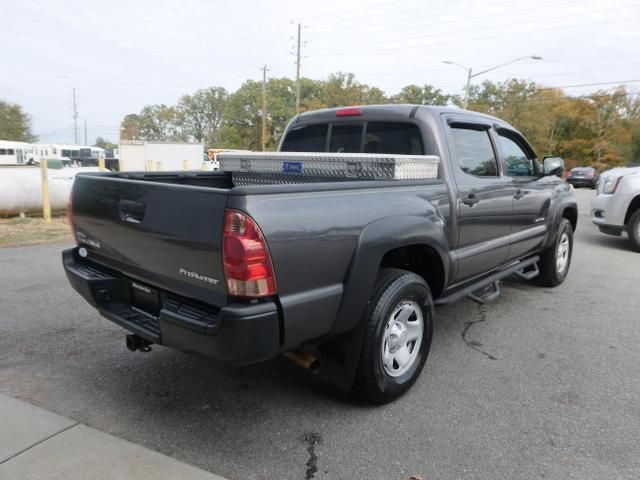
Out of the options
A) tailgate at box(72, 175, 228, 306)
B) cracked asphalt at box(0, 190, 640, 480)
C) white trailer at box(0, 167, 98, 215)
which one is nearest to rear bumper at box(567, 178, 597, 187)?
cracked asphalt at box(0, 190, 640, 480)

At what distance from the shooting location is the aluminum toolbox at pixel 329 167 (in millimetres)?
2916

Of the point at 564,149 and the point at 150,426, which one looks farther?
the point at 564,149

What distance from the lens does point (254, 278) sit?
201cm

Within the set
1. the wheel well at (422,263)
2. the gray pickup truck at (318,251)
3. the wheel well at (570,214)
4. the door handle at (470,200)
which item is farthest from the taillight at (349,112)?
the wheel well at (570,214)

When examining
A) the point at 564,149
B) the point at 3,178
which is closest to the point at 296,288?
the point at 3,178

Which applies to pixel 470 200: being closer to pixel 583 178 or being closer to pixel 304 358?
pixel 304 358

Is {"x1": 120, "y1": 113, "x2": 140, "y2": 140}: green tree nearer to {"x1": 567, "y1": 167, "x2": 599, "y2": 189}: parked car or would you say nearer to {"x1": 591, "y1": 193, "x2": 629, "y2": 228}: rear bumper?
{"x1": 567, "y1": 167, "x2": 599, "y2": 189}: parked car

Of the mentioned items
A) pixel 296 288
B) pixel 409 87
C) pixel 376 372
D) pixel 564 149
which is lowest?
pixel 376 372

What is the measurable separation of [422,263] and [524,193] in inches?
68.3

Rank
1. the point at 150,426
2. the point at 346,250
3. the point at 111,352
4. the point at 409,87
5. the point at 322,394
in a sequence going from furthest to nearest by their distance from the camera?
the point at 409,87, the point at 111,352, the point at 322,394, the point at 150,426, the point at 346,250

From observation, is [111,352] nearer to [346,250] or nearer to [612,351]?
[346,250]

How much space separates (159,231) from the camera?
7.51 feet

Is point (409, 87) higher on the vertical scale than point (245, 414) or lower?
higher

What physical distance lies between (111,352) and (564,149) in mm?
49991
